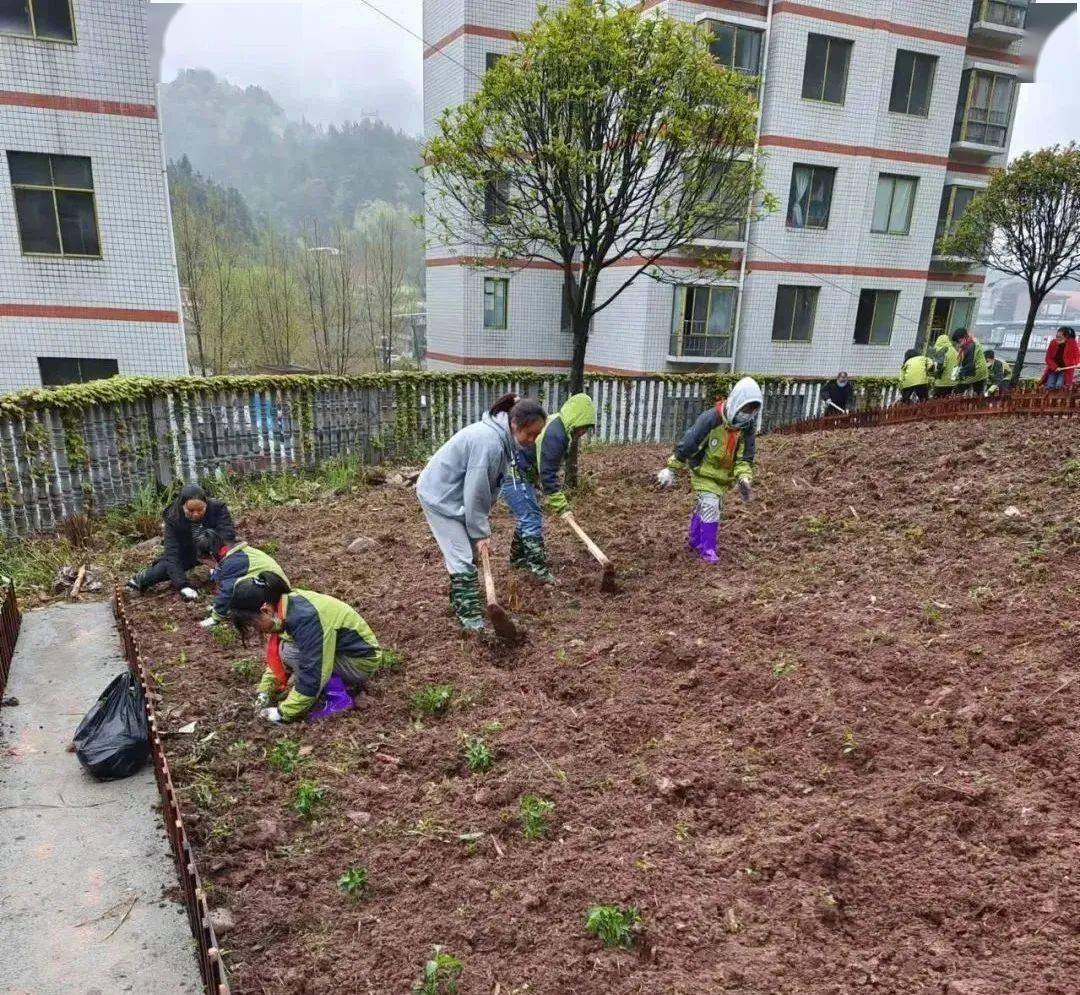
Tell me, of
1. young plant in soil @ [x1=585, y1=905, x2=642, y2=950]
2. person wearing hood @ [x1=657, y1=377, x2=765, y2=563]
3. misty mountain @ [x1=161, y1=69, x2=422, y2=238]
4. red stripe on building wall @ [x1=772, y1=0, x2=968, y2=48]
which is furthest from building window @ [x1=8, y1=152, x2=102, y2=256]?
misty mountain @ [x1=161, y1=69, x2=422, y2=238]

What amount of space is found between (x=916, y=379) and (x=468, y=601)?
28.0 ft

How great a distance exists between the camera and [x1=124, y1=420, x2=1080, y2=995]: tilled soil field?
2.40 metres

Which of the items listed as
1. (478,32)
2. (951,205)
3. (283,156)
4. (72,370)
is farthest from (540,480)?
(283,156)

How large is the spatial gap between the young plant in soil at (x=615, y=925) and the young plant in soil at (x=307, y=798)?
151 cm

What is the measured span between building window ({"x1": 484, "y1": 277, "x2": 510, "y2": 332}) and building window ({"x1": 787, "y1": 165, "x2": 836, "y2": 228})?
7.28 metres

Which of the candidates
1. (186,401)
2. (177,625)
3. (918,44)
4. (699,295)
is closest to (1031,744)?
(177,625)

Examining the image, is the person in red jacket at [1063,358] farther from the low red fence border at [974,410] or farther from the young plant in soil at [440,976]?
the young plant in soil at [440,976]

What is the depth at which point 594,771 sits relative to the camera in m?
3.43

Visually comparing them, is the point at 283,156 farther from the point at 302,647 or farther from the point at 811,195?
the point at 302,647

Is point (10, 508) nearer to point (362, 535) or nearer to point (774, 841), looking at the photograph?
point (362, 535)

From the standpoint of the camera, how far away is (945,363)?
34.5 feet

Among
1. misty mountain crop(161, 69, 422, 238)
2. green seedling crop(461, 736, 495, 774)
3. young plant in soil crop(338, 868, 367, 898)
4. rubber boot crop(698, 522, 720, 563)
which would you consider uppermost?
misty mountain crop(161, 69, 422, 238)

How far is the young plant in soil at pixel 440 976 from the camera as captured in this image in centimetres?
240

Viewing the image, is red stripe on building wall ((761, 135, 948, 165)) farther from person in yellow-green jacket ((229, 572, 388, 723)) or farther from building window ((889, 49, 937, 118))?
person in yellow-green jacket ((229, 572, 388, 723))
